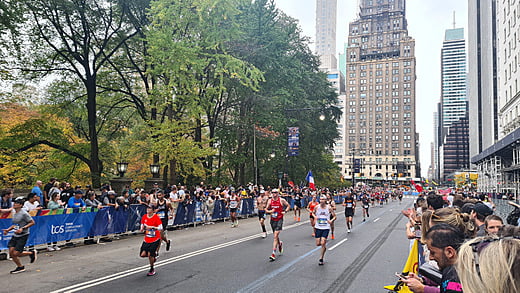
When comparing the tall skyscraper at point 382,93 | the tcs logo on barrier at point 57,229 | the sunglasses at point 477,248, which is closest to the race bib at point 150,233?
the tcs logo on barrier at point 57,229

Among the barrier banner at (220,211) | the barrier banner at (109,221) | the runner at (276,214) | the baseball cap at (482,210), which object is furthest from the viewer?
the barrier banner at (220,211)

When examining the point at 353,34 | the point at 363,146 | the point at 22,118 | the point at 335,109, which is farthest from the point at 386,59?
A: the point at 22,118

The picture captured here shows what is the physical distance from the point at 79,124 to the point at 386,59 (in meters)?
142

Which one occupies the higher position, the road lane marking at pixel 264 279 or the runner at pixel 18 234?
the runner at pixel 18 234

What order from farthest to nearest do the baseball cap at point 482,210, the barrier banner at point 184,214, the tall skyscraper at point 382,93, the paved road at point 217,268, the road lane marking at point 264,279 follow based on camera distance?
the tall skyscraper at point 382,93 → the barrier banner at point 184,214 → the paved road at point 217,268 → the road lane marking at point 264,279 → the baseball cap at point 482,210

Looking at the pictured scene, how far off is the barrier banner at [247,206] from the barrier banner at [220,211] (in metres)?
2.40

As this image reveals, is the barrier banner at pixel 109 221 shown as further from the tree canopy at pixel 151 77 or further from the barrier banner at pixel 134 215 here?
the tree canopy at pixel 151 77

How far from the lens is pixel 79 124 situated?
120 ft

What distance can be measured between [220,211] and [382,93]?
145 metres

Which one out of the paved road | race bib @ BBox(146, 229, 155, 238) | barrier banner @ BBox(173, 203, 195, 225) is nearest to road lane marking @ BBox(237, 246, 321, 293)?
the paved road

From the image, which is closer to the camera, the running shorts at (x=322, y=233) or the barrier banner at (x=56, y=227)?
the running shorts at (x=322, y=233)

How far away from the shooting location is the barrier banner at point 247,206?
85.9ft

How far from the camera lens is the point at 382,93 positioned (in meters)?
156

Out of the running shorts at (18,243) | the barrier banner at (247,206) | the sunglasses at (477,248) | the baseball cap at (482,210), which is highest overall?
the sunglasses at (477,248)
